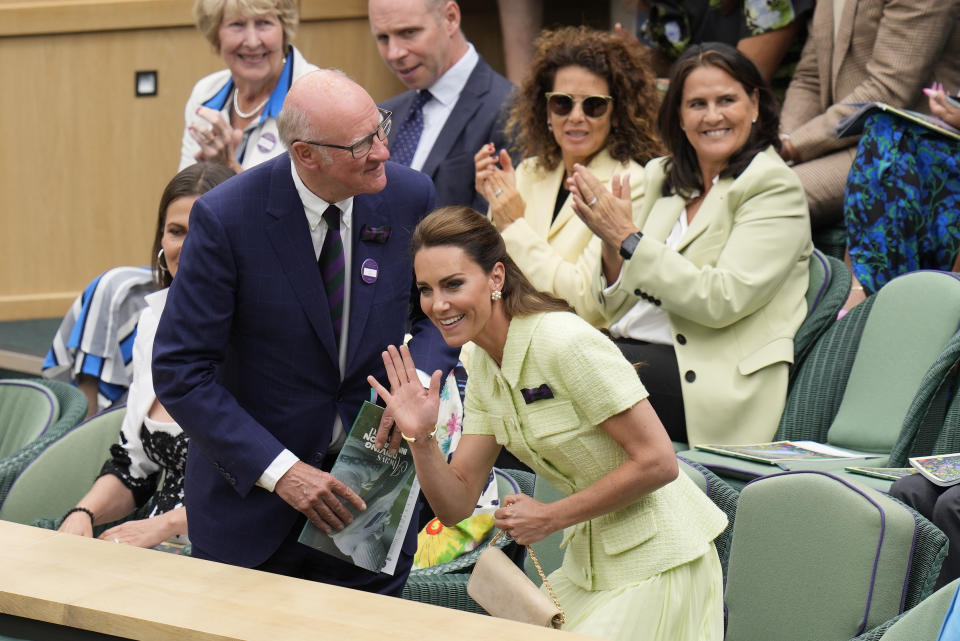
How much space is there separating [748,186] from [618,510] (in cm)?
Result: 159

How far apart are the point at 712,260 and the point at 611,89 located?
736mm

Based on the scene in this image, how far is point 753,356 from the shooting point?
3549 millimetres

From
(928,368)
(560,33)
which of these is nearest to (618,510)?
(928,368)

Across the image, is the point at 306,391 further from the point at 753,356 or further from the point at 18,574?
the point at 753,356

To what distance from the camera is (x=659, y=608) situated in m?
2.23

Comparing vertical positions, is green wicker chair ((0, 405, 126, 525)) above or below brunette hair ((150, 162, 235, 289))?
below

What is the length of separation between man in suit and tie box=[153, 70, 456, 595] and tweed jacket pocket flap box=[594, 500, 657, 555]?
46 centimetres

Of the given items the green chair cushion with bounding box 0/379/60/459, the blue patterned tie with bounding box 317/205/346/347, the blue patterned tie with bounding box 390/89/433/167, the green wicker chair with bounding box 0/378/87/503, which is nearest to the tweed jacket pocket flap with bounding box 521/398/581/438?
the blue patterned tie with bounding box 317/205/346/347

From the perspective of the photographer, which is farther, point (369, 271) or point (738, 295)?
point (738, 295)

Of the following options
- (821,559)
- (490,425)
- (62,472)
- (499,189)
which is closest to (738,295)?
(499,189)

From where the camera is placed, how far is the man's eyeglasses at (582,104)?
409 cm

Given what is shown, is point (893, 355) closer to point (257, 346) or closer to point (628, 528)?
point (628, 528)

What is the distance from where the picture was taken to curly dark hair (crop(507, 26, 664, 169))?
13.4 ft

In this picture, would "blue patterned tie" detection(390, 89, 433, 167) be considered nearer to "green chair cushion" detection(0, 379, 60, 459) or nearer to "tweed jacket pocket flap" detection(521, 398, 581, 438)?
"green chair cushion" detection(0, 379, 60, 459)
